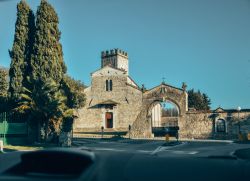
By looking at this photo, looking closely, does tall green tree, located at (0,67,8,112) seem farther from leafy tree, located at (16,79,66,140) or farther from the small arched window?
the small arched window

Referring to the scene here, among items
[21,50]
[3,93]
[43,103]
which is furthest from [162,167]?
[3,93]

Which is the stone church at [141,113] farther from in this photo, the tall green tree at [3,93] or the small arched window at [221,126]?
the tall green tree at [3,93]

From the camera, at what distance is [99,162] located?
90.4 inches

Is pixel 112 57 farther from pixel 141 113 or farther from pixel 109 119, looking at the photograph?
pixel 141 113

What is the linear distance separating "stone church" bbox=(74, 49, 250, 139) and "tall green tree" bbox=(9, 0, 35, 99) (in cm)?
1428

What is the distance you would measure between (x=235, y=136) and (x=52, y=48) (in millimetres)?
21202

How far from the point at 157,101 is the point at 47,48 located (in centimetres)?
1741

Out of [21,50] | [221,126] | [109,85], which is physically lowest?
[221,126]

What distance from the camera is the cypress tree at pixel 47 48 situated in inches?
1080

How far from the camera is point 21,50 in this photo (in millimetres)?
27922

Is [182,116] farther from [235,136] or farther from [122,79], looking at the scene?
[122,79]

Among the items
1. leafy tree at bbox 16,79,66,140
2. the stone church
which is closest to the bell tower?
the stone church

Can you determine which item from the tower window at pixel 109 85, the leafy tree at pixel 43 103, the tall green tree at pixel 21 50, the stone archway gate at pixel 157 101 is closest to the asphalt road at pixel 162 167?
the leafy tree at pixel 43 103

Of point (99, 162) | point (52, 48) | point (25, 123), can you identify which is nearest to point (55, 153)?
point (99, 162)
